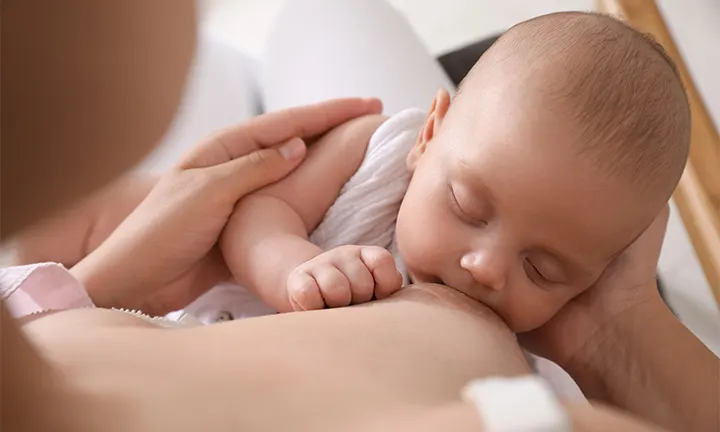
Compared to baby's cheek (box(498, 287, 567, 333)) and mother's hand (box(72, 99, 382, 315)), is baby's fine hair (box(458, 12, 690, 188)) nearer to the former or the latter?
baby's cheek (box(498, 287, 567, 333))

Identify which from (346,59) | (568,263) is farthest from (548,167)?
(346,59)

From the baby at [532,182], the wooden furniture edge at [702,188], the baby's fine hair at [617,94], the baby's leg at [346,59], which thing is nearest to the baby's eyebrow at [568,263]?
the baby at [532,182]

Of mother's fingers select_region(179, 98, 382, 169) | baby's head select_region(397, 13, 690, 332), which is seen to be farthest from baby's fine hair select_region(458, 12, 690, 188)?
mother's fingers select_region(179, 98, 382, 169)

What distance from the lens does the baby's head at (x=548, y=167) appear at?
69 centimetres

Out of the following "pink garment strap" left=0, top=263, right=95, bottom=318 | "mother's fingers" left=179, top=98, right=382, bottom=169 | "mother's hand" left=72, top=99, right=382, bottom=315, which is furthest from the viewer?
"mother's fingers" left=179, top=98, right=382, bottom=169

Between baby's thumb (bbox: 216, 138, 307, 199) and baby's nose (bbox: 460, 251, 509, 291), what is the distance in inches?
12.4

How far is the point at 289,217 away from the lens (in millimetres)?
880

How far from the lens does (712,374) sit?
2.56 feet

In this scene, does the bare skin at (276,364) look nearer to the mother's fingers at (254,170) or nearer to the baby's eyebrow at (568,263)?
the baby's eyebrow at (568,263)

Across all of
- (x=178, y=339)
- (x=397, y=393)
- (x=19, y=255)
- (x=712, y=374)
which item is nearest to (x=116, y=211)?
(x=19, y=255)

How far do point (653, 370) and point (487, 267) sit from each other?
0.89 feet

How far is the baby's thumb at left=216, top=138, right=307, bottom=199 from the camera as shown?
2.90 feet

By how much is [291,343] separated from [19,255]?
1.80ft

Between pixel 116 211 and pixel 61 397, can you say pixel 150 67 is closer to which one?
pixel 61 397
